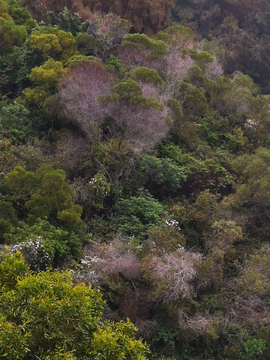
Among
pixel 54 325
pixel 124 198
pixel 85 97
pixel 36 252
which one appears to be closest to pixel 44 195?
pixel 36 252

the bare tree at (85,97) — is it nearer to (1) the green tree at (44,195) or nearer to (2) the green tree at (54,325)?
(1) the green tree at (44,195)

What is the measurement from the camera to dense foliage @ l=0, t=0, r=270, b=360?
4855mm

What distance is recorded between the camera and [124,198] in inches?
513

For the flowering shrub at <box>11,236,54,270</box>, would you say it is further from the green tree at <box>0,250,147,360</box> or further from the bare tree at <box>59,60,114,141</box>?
the bare tree at <box>59,60,114,141</box>

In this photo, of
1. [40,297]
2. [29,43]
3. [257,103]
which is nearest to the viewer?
[40,297]

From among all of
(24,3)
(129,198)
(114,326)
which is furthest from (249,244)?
(24,3)

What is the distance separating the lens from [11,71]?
1647 cm

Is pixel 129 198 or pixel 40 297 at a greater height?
pixel 40 297

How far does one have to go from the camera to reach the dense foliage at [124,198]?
4.86 metres

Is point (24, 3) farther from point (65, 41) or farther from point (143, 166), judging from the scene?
point (143, 166)

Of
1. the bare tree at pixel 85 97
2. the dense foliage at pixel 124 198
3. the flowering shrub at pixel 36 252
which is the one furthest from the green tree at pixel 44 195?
the bare tree at pixel 85 97

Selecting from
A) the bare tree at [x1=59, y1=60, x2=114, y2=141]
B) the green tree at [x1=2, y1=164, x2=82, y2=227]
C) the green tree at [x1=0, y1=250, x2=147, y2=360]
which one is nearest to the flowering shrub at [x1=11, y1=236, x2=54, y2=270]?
the green tree at [x1=2, y1=164, x2=82, y2=227]

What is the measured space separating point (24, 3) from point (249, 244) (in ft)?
56.9

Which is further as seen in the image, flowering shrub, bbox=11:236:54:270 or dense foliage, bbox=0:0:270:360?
flowering shrub, bbox=11:236:54:270
